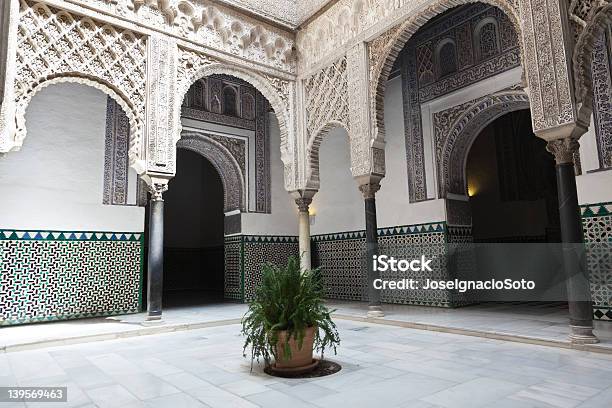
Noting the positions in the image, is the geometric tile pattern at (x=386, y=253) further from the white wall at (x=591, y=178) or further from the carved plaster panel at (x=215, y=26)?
the carved plaster panel at (x=215, y=26)

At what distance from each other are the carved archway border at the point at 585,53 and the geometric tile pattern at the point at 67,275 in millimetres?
6086

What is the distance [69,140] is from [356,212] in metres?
4.89

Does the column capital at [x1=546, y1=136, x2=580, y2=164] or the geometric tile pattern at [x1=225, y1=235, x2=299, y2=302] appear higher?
the column capital at [x1=546, y1=136, x2=580, y2=164]

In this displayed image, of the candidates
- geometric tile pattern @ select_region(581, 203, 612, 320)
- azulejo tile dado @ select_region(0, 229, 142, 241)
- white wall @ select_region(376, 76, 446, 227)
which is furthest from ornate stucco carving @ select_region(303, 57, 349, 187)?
geometric tile pattern @ select_region(581, 203, 612, 320)

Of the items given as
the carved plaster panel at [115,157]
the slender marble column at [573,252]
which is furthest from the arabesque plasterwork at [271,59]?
the carved plaster panel at [115,157]

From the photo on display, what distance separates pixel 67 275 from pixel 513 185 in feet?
26.4

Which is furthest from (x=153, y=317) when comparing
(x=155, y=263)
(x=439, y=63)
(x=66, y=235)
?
(x=439, y=63)

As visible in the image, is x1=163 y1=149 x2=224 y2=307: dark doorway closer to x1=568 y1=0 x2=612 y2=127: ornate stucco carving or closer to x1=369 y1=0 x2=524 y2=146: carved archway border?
x1=369 y1=0 x2=524 y2=146: carved archway border

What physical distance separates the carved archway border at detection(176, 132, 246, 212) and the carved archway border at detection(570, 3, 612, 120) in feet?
19.1

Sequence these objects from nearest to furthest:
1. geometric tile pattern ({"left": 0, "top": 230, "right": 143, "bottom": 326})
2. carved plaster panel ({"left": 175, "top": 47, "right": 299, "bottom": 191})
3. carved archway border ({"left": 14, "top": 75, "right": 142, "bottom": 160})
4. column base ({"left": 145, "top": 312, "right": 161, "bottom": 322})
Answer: carved archway border ({"left": 14, "top": 75, "right": 142, "bottom": 160}) → column base ({"left": 145, "top": 312, "right": 161, "bottom": 322}) → geometric tile pattern ({"left": 0, "top": 230, "right": 143, "bottom": 326}) → carved plaster panel ({"left": 175, "top": 47, "right": 299, "bottom": 191})

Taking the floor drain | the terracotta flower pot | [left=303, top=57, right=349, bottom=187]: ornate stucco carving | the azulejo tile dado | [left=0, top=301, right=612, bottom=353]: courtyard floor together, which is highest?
[left=303, top=57, right=349, bottom=187]: ornate stucco carving

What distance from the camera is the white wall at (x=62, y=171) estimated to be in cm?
586

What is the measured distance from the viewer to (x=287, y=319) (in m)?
3.15

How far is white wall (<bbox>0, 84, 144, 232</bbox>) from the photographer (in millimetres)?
5855
